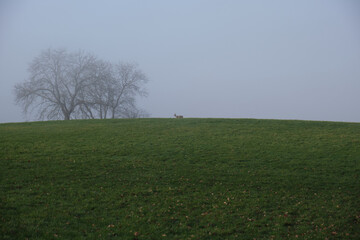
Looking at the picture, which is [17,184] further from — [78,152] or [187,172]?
[187,172]

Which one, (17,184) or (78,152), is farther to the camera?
(78,152)

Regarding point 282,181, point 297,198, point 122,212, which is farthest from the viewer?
point 282,181

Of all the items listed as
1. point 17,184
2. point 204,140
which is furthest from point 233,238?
point 204,140

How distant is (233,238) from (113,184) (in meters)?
5.56

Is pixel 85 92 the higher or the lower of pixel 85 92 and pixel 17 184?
the higher

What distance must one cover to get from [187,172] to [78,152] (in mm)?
6784

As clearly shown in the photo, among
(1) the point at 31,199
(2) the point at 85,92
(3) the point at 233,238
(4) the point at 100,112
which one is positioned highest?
(2) the point at 85,92

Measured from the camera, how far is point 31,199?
9.38m

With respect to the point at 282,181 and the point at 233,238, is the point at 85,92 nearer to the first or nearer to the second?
the point at 282,181

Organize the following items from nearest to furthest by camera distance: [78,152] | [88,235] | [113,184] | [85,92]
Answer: [88,235]
[113,184]
[78,152]
[85,92]

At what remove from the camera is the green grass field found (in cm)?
802

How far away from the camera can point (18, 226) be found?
7.59 meters

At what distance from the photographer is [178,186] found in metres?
11.3

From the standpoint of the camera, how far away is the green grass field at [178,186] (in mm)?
8016
